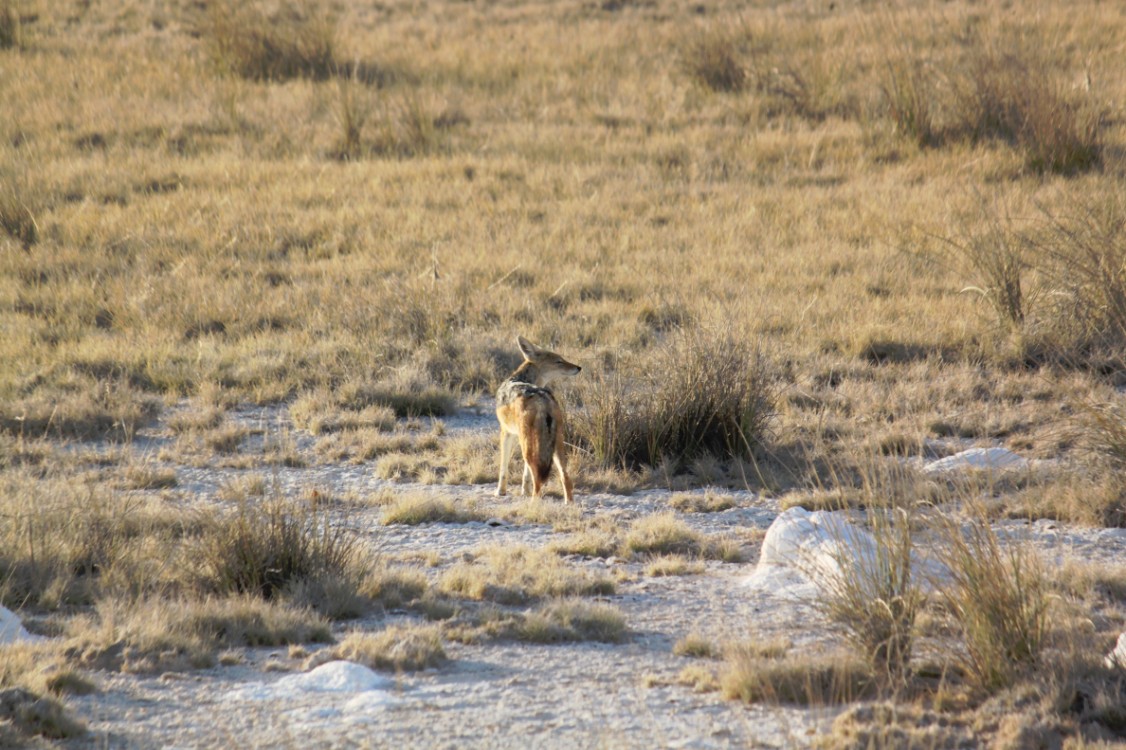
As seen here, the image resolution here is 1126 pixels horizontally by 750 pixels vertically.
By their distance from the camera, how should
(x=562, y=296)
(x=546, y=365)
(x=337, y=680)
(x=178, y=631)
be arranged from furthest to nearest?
(x=562, y=296)
(x=546, y=365)
(x=178, y=631)
(x=337, y=680)

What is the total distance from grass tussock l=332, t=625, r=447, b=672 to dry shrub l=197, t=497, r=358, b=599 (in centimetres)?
67

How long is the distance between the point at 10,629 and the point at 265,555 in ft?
3.82

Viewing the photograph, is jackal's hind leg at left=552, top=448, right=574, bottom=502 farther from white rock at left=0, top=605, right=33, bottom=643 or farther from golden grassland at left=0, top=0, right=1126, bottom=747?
white rock at left=0, top=605, right=33, bottom=643

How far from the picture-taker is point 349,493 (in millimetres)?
7828

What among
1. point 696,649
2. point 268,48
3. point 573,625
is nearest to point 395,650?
point 573,625

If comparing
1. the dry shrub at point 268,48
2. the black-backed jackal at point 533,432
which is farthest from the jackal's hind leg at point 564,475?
the dry shrub at point 268,48

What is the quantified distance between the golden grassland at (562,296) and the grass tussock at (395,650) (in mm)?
43

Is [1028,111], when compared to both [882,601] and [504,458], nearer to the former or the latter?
[504,458]

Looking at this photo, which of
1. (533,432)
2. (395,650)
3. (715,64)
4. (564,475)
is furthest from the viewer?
(715,64)

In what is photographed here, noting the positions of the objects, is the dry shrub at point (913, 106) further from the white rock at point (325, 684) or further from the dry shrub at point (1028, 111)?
the white rock at point (325, 684)

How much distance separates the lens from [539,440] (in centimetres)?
746

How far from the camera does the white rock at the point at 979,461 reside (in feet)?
24.9

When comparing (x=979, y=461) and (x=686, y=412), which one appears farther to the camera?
(x=686, y=412)

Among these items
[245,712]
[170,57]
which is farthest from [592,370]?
[170,57]
